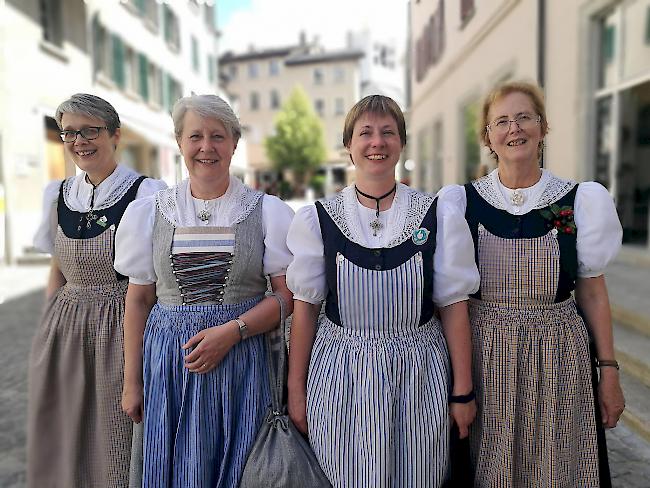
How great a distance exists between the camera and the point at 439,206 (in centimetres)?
166

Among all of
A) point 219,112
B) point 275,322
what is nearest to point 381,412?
point 275,322

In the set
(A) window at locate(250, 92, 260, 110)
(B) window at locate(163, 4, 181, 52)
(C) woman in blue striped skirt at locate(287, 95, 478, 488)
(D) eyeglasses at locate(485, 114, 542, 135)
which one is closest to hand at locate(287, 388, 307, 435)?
(C) woman in blue striped skirt at locate(287, 95, 478, 488)

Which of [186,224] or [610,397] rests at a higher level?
[186,224]

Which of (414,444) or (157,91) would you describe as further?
(157,91)

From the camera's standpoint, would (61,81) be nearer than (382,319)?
No

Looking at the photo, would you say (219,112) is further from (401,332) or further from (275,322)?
(401,332)

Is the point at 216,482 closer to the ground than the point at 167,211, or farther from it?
Answer: closer to the ground

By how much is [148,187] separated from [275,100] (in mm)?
45072

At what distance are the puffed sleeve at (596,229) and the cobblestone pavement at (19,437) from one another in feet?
5.00

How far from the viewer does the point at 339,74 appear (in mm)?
43281

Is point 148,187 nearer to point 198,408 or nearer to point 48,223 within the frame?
point 48,223

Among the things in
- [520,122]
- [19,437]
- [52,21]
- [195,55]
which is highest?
[195,55]

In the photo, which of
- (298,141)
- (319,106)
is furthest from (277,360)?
(319,106)

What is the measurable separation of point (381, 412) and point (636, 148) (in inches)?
250
